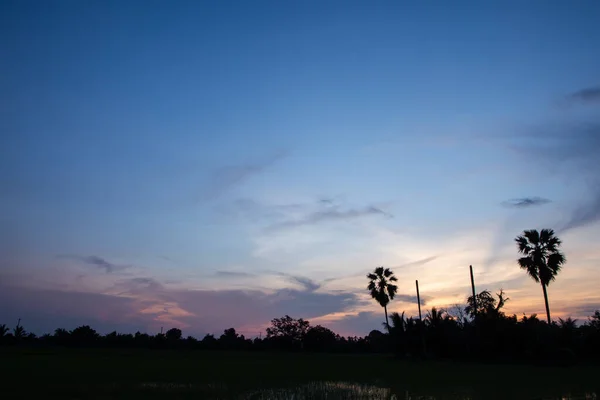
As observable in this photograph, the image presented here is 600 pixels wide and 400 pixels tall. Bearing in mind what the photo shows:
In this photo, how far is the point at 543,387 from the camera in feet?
63.9

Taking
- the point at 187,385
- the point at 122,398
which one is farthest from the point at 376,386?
the point at 122,398

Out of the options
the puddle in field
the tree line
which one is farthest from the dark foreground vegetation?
the puddle in field

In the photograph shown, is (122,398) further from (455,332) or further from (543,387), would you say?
(455,332)

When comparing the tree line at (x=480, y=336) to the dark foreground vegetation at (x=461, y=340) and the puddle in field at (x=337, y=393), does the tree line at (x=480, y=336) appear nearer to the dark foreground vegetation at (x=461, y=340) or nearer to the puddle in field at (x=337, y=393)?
the dark foreground vegetation at (x=461, y=340)

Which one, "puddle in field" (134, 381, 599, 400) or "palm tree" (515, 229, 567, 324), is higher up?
"palm tree" (515, 229, 567, 324)

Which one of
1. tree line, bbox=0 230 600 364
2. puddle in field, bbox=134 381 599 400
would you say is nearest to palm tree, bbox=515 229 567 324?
tree line, bbox=0 230 600 364

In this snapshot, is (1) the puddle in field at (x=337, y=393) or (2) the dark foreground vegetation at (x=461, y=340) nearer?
(1) the puddle in field at (x=337, y=393)

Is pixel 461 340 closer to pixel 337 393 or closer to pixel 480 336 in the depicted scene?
pixel 480 336

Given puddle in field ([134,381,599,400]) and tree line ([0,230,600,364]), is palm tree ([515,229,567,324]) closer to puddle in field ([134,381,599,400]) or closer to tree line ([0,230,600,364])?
tree line ([0,230,600,364])

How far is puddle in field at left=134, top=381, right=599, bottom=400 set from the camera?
16856 millimetres

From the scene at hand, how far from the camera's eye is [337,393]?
61.5 feet

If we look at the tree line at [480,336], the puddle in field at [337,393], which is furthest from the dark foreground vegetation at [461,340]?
the puddle in field at [337,393]

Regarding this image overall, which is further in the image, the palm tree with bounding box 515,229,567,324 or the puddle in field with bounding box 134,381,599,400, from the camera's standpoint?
the palm tree with bounding box 515,229,567,324

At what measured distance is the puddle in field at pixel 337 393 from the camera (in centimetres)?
1686
